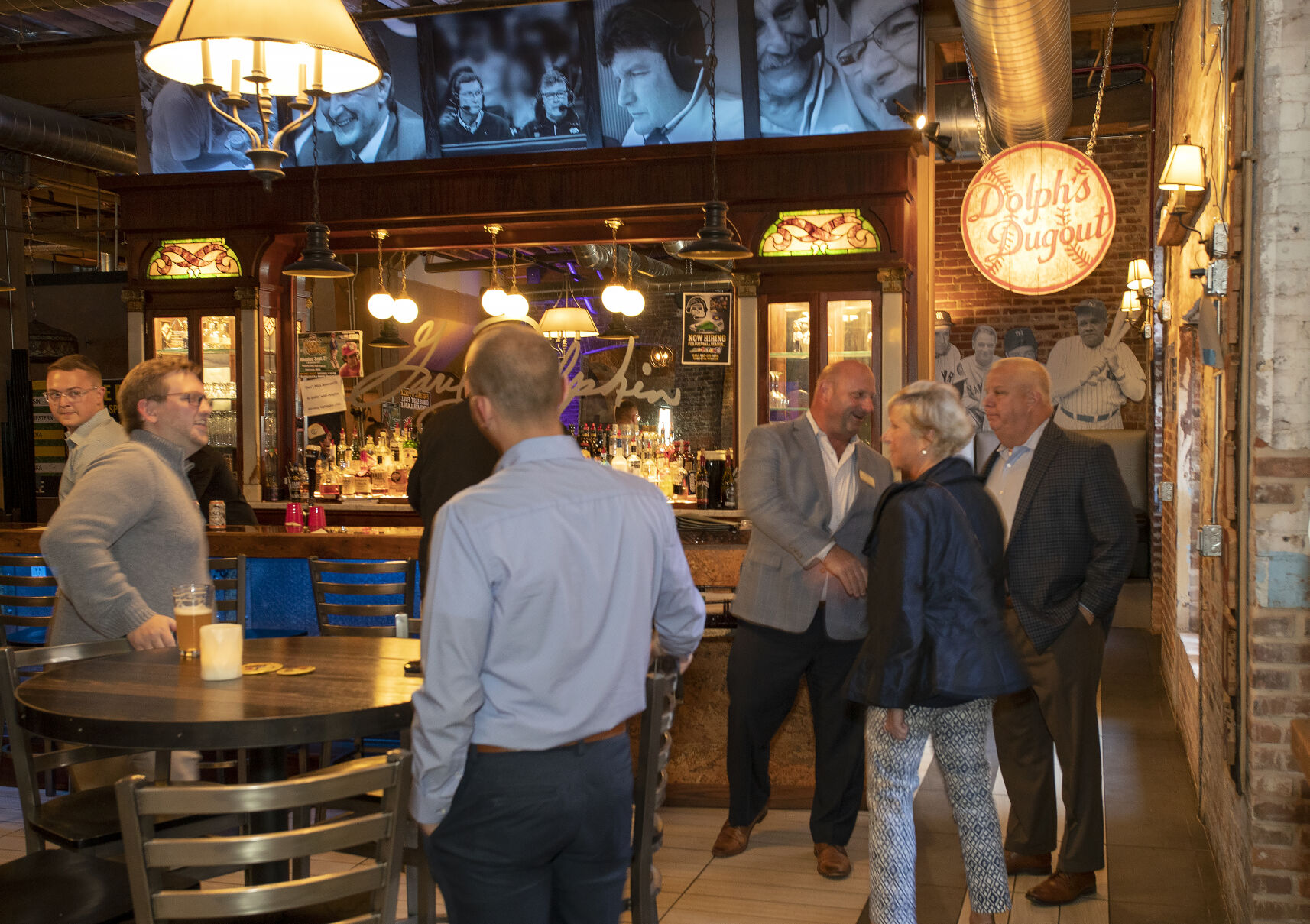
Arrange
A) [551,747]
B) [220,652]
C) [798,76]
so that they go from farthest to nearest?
[798,76]
[220,652]
[551,747]

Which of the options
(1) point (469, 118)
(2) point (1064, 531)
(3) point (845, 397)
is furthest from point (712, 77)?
(2) point (1064, 531)

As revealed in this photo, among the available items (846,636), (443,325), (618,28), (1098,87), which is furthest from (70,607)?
(1098,87)

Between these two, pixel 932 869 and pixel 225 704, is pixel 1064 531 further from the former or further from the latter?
pixel 225 704

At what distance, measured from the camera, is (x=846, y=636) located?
4234 mm

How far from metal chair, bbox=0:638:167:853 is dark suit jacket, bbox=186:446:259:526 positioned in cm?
286

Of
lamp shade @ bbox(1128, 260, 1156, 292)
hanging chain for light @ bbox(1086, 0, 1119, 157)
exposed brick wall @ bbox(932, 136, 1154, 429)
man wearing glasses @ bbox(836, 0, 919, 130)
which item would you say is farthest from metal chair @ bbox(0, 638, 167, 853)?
exposed brick wall @ bbox(932, 136, 1154, 429)

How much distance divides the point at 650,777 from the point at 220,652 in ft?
3.87

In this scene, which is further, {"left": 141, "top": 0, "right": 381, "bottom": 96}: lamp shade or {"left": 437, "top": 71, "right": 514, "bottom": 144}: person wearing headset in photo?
{"left": 437, "top": 71, "right": 514, "bottom": 144}: person wearing headset in photo

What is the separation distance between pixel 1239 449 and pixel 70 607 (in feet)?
12.0

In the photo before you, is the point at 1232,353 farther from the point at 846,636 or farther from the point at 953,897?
the point at 953,897

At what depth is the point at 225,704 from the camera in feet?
8.79

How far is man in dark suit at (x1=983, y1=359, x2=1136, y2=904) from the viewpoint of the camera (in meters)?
3.85

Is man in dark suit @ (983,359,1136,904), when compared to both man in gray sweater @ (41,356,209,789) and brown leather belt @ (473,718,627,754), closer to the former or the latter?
brown leather belt @ (473,718,627,754)

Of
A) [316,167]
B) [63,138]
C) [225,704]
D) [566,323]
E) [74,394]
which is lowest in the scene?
[225,704]
